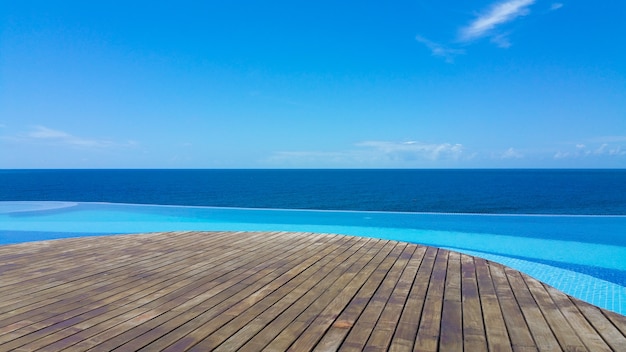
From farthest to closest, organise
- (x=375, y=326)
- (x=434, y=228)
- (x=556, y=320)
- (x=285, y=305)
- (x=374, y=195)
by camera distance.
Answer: (x=374, y=195) < (x=434, y=228) < (x=285, y=305) < (x=556, y=320) < (x=375, y=326)

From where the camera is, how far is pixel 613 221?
32.2 feet

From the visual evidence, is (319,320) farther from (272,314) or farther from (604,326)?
(604,326)

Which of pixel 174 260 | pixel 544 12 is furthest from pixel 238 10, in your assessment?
pixel 174 260

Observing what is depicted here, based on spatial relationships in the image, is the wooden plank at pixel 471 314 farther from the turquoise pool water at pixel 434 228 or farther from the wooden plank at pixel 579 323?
the turquoise pool water at pixel 434 228

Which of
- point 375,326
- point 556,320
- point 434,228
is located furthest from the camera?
point 434,228

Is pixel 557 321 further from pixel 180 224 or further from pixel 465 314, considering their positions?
pixel 180 224

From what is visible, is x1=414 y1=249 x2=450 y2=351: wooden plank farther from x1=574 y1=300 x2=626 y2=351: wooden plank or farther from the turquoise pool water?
the turquoise pool water

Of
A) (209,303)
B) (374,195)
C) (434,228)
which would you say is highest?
(209,303)

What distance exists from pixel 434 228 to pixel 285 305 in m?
7.77

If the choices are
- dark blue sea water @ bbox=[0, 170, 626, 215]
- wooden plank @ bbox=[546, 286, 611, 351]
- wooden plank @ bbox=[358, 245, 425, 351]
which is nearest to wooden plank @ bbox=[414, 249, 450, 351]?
wooden plank @ bbox=[358, 245, 425, 351]

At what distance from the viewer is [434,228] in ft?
31.7

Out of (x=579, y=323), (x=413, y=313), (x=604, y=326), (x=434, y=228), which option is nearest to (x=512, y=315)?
(x=579, y=323)

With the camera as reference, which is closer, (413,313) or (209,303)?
(413,313)

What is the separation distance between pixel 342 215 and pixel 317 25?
29.7 feet
